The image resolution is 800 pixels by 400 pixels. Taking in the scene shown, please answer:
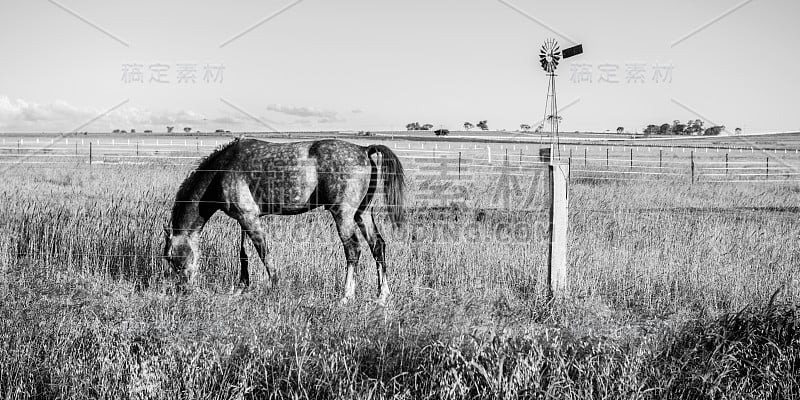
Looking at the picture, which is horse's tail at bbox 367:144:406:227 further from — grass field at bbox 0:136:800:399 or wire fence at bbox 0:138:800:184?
wire fence at bbox 0:138:800:184

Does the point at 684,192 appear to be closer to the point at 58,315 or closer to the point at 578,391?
the point at 578,391

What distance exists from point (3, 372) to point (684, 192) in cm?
Answer: 1631

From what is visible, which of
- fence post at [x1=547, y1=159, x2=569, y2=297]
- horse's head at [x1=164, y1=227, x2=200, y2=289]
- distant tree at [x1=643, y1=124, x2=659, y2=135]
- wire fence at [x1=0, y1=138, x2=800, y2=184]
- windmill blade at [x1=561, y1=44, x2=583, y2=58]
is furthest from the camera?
distant tree at [x1=643, y1=124, x2=659, y2=135]

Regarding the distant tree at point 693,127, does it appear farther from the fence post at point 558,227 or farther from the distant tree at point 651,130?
the fence post at point 558,227

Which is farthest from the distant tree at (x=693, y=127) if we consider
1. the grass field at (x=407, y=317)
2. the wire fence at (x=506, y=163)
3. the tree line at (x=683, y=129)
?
the grass field at (x=407, y=317)

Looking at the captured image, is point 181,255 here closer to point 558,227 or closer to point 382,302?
point 382,302

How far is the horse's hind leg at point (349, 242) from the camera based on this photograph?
5.82 metres

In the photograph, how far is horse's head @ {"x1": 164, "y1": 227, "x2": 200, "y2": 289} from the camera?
A: 6.10 meters

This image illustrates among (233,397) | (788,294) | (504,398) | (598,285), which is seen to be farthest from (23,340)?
(788,294)

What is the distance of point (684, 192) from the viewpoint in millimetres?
16312

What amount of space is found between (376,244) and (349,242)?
33 centimetres

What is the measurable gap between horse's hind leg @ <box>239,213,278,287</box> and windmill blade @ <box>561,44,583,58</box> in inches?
137

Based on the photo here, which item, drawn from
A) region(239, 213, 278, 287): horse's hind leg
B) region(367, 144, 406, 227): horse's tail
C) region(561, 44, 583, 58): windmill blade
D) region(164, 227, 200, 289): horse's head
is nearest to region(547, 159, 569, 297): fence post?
region(561, 44, 583, 58): windmill blade

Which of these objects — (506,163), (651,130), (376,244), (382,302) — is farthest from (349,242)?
(651,130)
